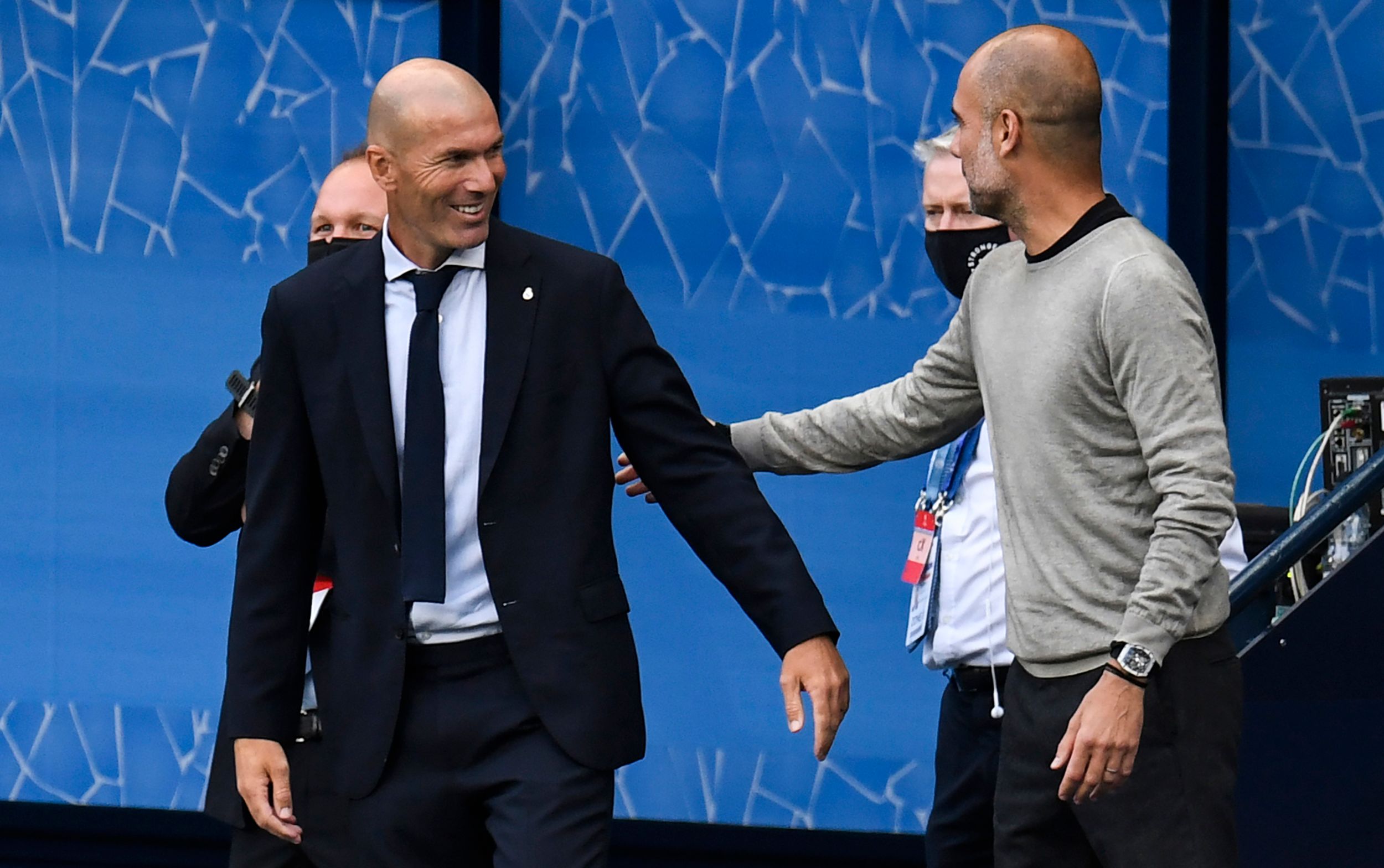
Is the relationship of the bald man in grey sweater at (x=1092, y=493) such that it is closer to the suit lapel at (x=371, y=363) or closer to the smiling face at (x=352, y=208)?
the suit lapel at (x=371, y=363)

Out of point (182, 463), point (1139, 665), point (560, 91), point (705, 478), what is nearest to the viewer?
point (1139, 665)

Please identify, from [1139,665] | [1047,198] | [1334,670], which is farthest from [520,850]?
[1334,670]

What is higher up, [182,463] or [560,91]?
[560,91]

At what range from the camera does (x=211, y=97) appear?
16.2 feet

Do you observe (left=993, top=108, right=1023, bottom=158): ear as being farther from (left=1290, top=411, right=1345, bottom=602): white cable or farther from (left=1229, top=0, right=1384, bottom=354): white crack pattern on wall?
(left=1229, top=0, right=1384, bottom=354): white crack pattern on wall

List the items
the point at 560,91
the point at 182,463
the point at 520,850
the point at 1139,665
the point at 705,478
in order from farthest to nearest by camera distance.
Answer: the point at 560,91, the point at 182,463, the point at 705,478, the point at 520,850, the point at 1139,665

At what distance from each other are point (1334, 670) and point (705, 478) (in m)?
1.72

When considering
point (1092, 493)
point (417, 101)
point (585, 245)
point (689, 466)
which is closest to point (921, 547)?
point (689, 466)

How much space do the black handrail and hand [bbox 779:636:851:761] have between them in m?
1.25

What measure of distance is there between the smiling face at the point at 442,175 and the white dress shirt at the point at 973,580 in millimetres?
1095

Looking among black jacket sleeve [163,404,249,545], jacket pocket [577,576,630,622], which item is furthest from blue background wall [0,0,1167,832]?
Result: jacket pocket [577,576,630,622]

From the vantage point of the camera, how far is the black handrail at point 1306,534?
3.72m

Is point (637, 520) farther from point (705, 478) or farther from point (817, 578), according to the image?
point (705, 478)

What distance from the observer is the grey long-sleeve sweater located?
2570mm
